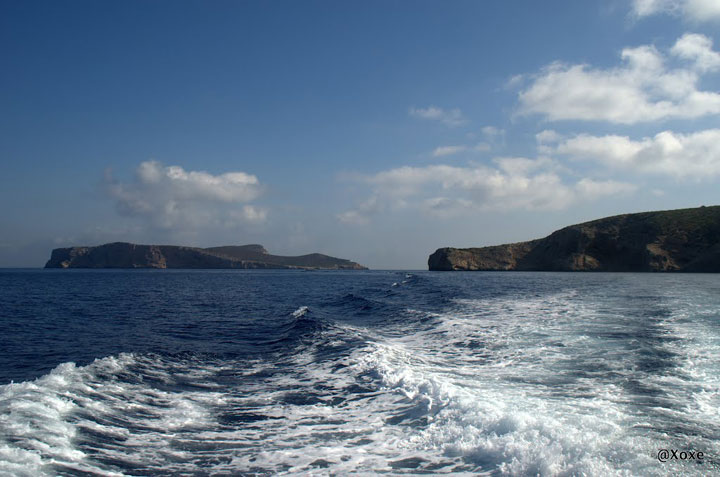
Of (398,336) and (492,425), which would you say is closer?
(492,425)

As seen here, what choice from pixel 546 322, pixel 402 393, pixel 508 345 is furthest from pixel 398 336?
pixel 402 393

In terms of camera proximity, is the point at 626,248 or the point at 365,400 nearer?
the point at 365,400

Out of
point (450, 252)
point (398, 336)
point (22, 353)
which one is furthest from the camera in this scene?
point (450, 252)

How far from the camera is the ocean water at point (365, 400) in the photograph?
6.78 metres

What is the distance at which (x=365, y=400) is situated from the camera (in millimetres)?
10539

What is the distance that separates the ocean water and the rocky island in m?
93.8

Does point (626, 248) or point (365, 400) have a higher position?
point (626, 248)

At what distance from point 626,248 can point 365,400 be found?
122m

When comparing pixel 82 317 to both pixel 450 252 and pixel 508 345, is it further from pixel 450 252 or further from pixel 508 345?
pixel 450 252

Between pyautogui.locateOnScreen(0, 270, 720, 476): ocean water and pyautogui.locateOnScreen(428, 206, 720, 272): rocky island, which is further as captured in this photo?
pyautogui.locateOnScreen(428, 206, 720, 272): rocky island

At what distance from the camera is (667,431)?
24.6ft

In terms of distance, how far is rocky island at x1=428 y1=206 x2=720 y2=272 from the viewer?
9806 cm

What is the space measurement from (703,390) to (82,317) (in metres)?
29.0

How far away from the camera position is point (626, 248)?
366ft
